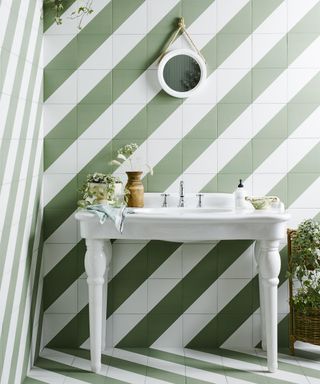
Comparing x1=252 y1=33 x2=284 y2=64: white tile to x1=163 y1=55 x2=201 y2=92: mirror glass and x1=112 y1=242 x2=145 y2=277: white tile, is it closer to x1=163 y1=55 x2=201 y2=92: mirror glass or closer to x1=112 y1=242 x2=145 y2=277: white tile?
x1=163 y1=55 x2=201 y2=92: mirror glass

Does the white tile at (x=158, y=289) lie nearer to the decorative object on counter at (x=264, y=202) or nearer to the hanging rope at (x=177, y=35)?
the decorative object on counter at (x=264, y=202)

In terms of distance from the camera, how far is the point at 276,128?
4.02 metres

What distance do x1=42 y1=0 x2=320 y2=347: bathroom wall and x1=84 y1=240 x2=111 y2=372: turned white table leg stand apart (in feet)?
1.45

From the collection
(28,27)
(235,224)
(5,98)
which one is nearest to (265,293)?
(235,224)

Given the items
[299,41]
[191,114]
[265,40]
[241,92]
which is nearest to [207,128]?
[191,114]

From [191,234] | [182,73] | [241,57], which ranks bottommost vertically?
[191,234]

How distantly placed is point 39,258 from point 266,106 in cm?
165

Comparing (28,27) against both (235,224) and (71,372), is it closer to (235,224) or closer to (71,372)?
(235,224)

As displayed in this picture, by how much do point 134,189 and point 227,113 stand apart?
75cm

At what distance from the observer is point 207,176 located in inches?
159

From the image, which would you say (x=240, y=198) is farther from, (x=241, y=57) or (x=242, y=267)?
(x=241, y=57)

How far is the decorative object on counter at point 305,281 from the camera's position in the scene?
3758mm

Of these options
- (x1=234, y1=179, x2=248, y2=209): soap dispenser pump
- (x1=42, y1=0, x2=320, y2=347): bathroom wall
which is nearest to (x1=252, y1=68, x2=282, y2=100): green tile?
(x1=42, y1=0, x2=320, y2=347): bathroom wall

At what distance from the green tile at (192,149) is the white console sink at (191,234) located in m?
0.50
